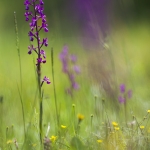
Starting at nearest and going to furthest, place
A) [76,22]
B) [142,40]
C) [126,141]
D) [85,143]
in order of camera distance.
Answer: [126,141], [85,143], [142,40], [76,22]

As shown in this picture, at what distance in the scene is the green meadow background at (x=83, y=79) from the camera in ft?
9.85

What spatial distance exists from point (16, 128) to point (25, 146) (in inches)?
51.8

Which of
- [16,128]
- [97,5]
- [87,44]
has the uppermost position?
[97,5]

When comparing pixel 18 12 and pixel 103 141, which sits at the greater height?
pixel 18 12

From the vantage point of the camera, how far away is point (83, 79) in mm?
4934

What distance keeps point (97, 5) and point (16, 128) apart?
7.77m

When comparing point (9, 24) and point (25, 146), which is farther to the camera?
point (9, 24)

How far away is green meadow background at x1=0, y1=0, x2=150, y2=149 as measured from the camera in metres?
3.00

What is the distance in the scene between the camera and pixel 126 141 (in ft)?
7.30

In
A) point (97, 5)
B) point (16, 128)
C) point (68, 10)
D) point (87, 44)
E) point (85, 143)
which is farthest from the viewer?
point (68, 10)

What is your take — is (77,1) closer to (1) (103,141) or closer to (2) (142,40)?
(2) (142,40)

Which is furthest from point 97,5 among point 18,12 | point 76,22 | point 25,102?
point 25,102

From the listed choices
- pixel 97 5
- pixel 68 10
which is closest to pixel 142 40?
pixel 97 5

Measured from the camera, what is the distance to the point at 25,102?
445 centimetres
